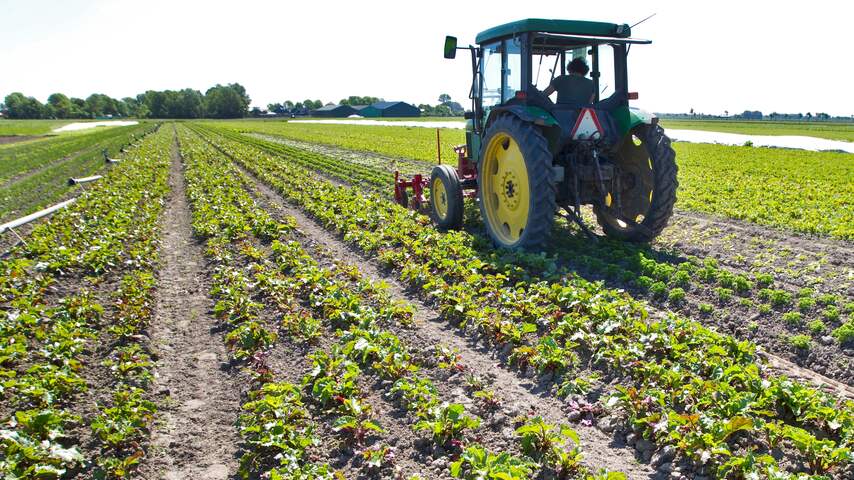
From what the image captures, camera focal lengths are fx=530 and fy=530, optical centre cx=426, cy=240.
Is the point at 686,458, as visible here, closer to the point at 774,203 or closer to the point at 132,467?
the point at 132,467

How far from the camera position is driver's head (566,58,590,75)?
7.39 metres

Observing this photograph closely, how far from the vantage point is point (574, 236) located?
800cm

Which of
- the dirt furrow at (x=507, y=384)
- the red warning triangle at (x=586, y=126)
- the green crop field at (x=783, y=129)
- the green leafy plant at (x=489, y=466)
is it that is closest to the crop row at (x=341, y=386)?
the green leafy plant at (x=489, y=466)

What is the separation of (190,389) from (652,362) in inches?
143

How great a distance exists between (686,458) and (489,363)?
5.54 feet

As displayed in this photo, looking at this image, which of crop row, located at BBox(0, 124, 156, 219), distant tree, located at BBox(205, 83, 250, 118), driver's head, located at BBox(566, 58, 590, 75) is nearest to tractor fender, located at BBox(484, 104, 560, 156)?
driver's head, located at BBox(566, 58, 590, 75)

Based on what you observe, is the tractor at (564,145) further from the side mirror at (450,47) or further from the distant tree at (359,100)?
the distant tree at (359,100)

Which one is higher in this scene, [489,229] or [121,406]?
[489,229]

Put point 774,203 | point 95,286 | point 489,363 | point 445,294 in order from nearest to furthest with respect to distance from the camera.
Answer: point 489,363 < point 445,294 < point 95,286 < point 774,203

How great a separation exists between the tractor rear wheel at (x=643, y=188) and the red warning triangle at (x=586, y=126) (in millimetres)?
551

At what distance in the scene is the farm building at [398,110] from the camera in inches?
4341

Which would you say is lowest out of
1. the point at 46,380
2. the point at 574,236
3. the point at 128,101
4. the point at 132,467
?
the point at 132,467

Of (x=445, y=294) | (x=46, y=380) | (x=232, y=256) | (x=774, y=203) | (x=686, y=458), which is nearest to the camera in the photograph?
(x=686, y=458)

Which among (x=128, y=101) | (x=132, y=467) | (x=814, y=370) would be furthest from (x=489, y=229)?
(x=128, y=101)
